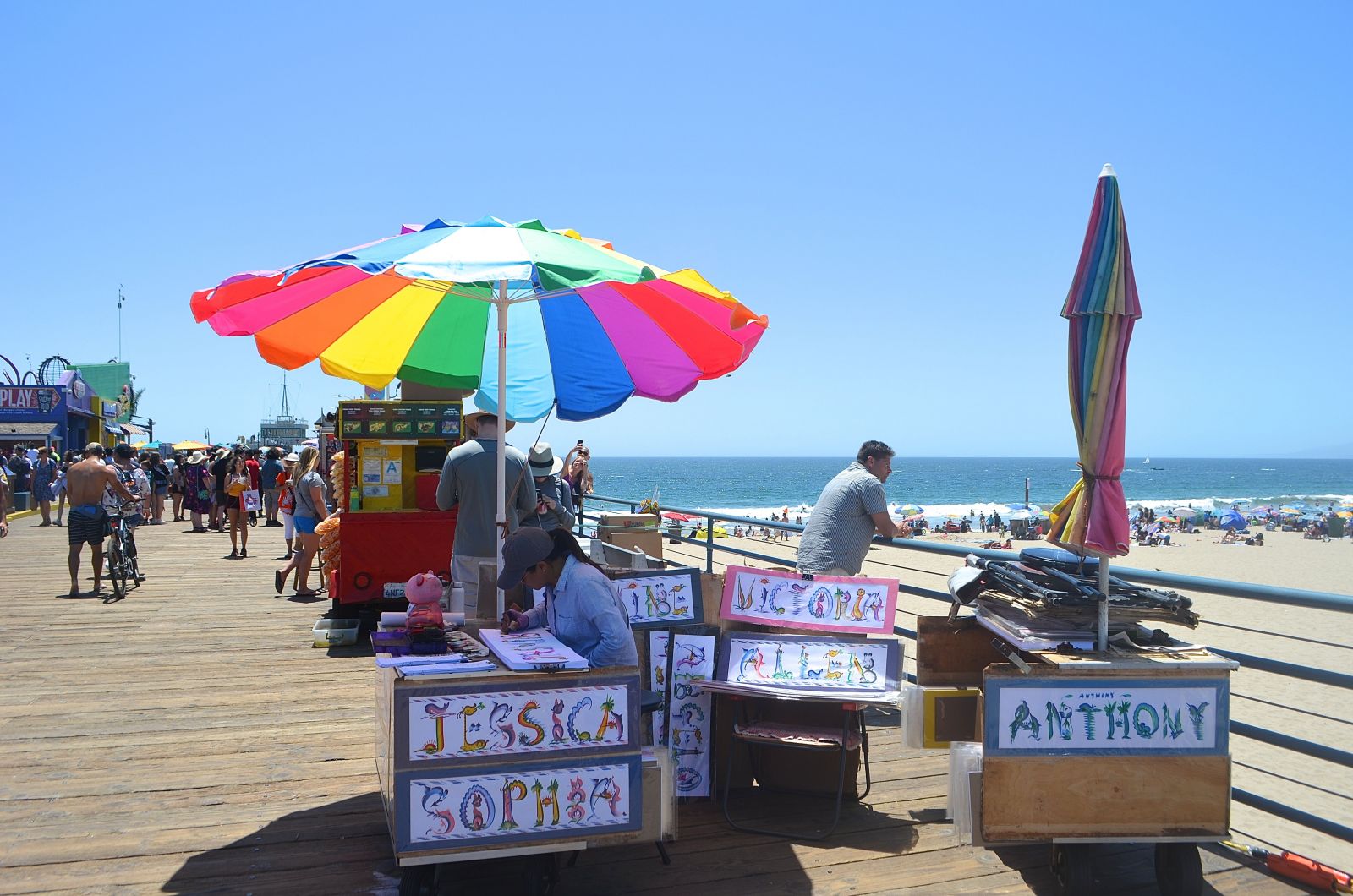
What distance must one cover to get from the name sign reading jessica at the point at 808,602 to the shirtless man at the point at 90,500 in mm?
8564

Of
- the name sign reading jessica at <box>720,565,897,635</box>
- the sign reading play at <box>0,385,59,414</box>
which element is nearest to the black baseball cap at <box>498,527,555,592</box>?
the name sign reading jessica at <box>720,565,897,635</box>

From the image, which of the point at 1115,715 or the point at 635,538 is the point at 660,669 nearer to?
the point at 1115,715

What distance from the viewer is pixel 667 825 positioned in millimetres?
3621

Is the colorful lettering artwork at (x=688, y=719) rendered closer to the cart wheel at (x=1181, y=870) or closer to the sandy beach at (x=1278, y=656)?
the sandy beach at (x=1278, y=656)

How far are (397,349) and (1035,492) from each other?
10757 centimetres

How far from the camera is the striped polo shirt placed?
5516mm

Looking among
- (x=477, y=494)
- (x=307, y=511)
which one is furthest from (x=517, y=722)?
(x=307, y=511)

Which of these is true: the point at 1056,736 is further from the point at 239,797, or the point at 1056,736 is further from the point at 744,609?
the point at 239,797

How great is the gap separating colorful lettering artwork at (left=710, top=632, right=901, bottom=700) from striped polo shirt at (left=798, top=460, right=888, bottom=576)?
909mm

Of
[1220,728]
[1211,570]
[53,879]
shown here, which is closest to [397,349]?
[53,879]

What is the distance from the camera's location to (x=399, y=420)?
26.6ft

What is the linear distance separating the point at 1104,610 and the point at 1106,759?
1.75 ft

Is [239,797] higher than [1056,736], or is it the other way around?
[1056,736]

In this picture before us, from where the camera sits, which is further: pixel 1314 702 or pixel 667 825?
pixel 1314 702
